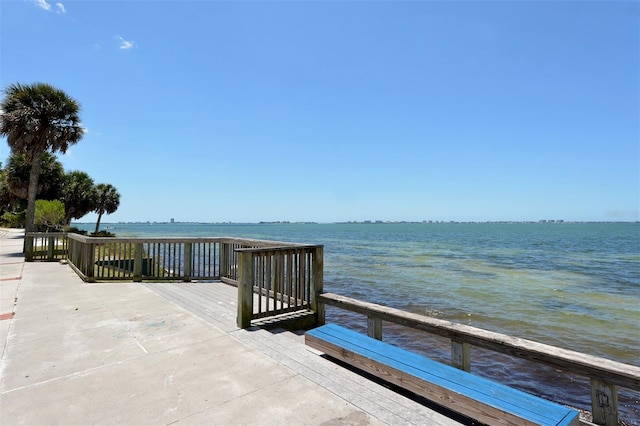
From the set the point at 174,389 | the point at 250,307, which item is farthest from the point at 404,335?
the point at 174,389

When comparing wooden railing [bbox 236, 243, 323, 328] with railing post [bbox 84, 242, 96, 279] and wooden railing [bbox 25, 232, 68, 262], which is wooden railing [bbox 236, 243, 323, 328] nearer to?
railing post [bbox 84, 242, 96, 279]

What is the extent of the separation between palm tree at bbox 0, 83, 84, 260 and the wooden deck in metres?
14.6

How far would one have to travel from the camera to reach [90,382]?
3.25m

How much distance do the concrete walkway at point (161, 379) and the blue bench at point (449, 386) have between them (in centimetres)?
15

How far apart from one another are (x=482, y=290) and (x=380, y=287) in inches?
156

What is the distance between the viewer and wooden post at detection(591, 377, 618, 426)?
2598mm

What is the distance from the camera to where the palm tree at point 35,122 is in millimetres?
15602

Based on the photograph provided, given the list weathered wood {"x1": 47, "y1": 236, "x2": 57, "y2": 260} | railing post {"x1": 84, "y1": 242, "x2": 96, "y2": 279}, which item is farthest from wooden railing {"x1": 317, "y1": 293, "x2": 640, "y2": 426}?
weathered wood {"x1": 47, "y1": 236, "x2": 57, "y2": 260}

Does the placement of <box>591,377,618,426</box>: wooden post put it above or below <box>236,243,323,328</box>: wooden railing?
below

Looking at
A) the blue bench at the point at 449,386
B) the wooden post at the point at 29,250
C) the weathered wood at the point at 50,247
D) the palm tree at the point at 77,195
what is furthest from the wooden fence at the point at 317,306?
the palm tree at the point at 77,195

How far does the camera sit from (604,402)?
2637mm

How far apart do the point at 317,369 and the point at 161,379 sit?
150 cm

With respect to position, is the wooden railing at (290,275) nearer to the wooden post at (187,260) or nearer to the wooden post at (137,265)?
the wooden post at (187,260)

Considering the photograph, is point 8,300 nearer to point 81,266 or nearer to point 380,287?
point 81,266
